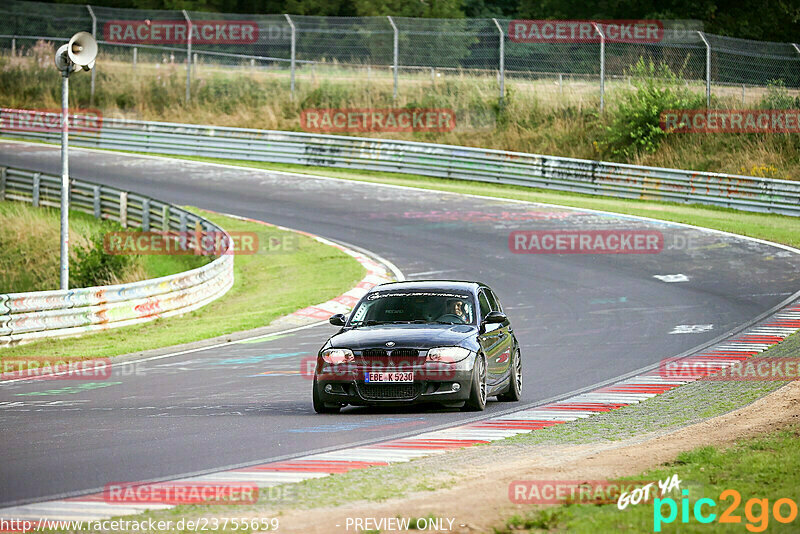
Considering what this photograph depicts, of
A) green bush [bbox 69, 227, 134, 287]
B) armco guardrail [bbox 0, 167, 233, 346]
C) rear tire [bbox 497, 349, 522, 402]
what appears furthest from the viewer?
green bush [bbox 69, 227, 134, 287]

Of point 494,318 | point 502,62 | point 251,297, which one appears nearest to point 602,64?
point 502,62

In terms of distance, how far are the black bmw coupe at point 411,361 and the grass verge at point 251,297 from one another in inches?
248

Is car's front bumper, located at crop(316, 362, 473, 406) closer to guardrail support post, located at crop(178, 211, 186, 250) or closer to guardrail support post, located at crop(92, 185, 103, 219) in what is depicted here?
guardrail support post, located at crop(178, 211, 186, 250)

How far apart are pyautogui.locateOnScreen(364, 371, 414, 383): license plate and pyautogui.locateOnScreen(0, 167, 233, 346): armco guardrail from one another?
8.13 meters

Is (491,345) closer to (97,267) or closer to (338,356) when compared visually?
(338,356)

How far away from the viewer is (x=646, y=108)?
3772 cm

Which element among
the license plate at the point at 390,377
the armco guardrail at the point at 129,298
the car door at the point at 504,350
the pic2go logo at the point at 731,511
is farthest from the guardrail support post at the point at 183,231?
the pic2go logo at the point at 731,511

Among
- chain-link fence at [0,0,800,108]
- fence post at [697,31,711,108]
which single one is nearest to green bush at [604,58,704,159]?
fence post at [697,31,711,108]

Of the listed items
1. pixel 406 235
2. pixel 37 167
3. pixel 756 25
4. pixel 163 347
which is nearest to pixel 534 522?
pixel 163 347

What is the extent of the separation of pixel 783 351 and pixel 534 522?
34.0 ft

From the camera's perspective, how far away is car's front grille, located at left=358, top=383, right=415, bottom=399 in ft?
→ 37.9

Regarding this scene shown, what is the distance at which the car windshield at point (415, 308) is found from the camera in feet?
41.0

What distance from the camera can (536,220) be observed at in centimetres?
2975

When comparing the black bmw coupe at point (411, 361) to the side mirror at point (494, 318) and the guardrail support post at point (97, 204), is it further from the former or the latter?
the guardrail support post at point (97, 204)
